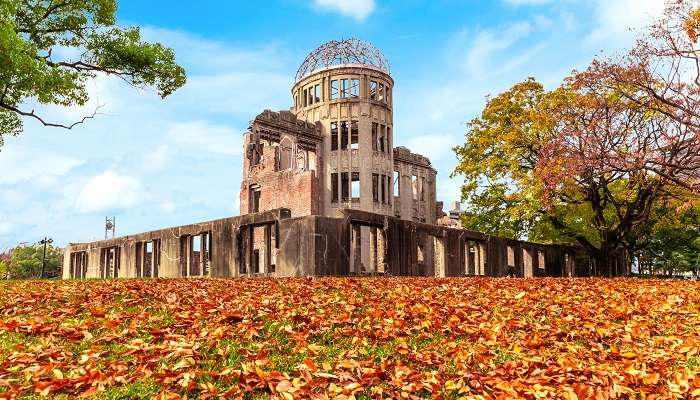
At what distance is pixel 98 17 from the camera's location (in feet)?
81.4

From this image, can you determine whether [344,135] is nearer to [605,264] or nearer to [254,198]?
[254,198]

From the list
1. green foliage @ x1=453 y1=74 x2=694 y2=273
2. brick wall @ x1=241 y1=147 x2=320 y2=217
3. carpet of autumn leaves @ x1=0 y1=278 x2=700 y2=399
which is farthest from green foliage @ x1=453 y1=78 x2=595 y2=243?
carpet of autumn leaves @ x1=0 y1=278 x2=700 y2=399

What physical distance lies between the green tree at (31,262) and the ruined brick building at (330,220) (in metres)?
37.2

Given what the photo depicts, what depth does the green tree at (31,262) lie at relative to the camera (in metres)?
62.7

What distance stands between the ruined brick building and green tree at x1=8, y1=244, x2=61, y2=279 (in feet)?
122

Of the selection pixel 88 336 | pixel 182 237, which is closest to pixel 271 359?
pixel 88 336

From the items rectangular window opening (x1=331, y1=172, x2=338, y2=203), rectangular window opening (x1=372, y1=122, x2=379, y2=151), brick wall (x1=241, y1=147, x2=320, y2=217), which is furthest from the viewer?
rectangular window opening (x1=372, y1=122, x2=379, y2=151)

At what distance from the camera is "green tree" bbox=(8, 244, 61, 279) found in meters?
62.7

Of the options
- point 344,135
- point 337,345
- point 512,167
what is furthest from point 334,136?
point 337,345

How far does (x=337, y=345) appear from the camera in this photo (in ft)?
21.8

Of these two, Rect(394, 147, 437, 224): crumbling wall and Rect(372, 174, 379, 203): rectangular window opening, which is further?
Rect(394, 147, 437, 224): crumbling wall

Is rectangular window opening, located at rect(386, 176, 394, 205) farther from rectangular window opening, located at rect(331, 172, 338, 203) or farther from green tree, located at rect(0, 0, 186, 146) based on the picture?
green tree, located at rect(0, 0, 186, 146)

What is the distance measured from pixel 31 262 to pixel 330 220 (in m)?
57.9

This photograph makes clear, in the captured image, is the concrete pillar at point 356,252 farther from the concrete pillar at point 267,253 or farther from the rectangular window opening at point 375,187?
the rectangular window opening at point 375,187
